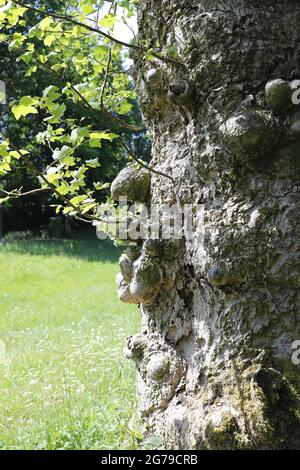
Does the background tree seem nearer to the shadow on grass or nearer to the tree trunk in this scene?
the tree trunk

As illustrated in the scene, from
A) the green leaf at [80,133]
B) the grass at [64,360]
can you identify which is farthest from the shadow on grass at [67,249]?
the green leaf at [80,133]

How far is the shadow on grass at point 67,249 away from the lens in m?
19.0

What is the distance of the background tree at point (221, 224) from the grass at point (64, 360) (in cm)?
52

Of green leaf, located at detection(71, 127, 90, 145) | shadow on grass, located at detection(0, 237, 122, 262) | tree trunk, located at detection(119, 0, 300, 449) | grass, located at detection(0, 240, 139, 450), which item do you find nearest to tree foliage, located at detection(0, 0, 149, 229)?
green leaf, located at detection(71, 127, 90, 145)

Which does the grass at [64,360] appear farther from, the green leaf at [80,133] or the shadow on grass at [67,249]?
the shadow on grass at [67,249]

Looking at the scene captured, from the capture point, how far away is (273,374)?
2609 millimetres

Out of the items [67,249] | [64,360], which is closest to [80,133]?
[64,360]

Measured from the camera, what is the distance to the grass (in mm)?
3289

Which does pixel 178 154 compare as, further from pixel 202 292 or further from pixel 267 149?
pixel 202 292

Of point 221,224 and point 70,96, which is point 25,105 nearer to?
point 221,224

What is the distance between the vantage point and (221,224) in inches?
110

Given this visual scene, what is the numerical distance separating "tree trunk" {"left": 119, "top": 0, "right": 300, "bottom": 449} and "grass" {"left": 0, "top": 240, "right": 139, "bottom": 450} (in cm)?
51

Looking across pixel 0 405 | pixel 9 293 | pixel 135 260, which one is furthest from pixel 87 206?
pixel 9 293

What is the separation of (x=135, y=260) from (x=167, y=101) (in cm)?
98
